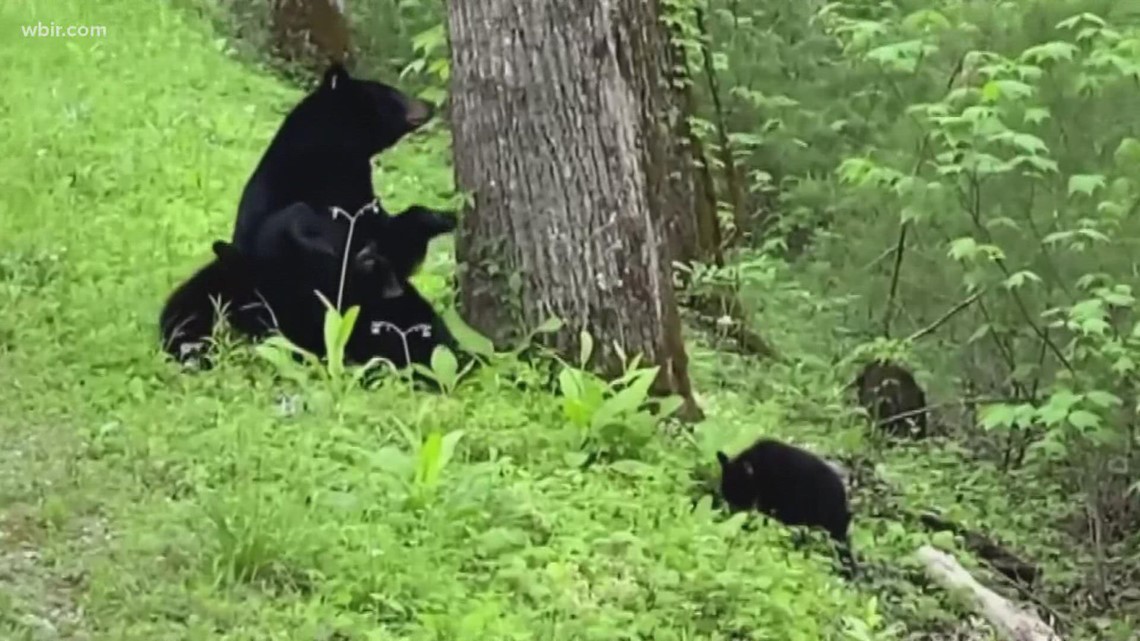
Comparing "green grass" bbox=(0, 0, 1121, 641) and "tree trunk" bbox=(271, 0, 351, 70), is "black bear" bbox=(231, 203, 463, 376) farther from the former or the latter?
"tree trunk" bbox=(271, 0, 351, 70)

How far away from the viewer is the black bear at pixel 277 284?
5645mm

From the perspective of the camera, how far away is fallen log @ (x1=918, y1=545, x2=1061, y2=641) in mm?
5281

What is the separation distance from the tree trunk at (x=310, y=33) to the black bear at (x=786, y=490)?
25.5ft

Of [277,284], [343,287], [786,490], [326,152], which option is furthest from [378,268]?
[786,490]

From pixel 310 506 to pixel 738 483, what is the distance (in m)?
1.61

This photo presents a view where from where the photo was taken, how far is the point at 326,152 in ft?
19.6

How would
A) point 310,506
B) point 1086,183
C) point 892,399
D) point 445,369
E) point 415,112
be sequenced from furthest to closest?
point 892,399 < point 1086,183 < point 415,112 < point 445,369 < point 310,506

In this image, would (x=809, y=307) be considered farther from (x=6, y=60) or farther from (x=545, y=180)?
(x=6, y=60)

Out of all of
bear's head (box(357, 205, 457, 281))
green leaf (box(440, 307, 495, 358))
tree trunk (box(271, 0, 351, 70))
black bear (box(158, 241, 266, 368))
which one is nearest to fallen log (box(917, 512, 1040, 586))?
green leaf (box(440, 307, 495, 358))

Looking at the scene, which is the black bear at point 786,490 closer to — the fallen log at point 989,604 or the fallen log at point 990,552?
the fallen log at point 989,604

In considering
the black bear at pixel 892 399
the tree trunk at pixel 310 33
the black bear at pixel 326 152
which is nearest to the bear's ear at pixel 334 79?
the black bear at pixel 326 152

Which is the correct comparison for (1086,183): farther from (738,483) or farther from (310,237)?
(310,237)

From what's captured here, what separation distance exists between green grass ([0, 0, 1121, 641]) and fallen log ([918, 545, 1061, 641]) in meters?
0.20

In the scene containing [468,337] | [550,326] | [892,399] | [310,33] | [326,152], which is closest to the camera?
[550,326]
